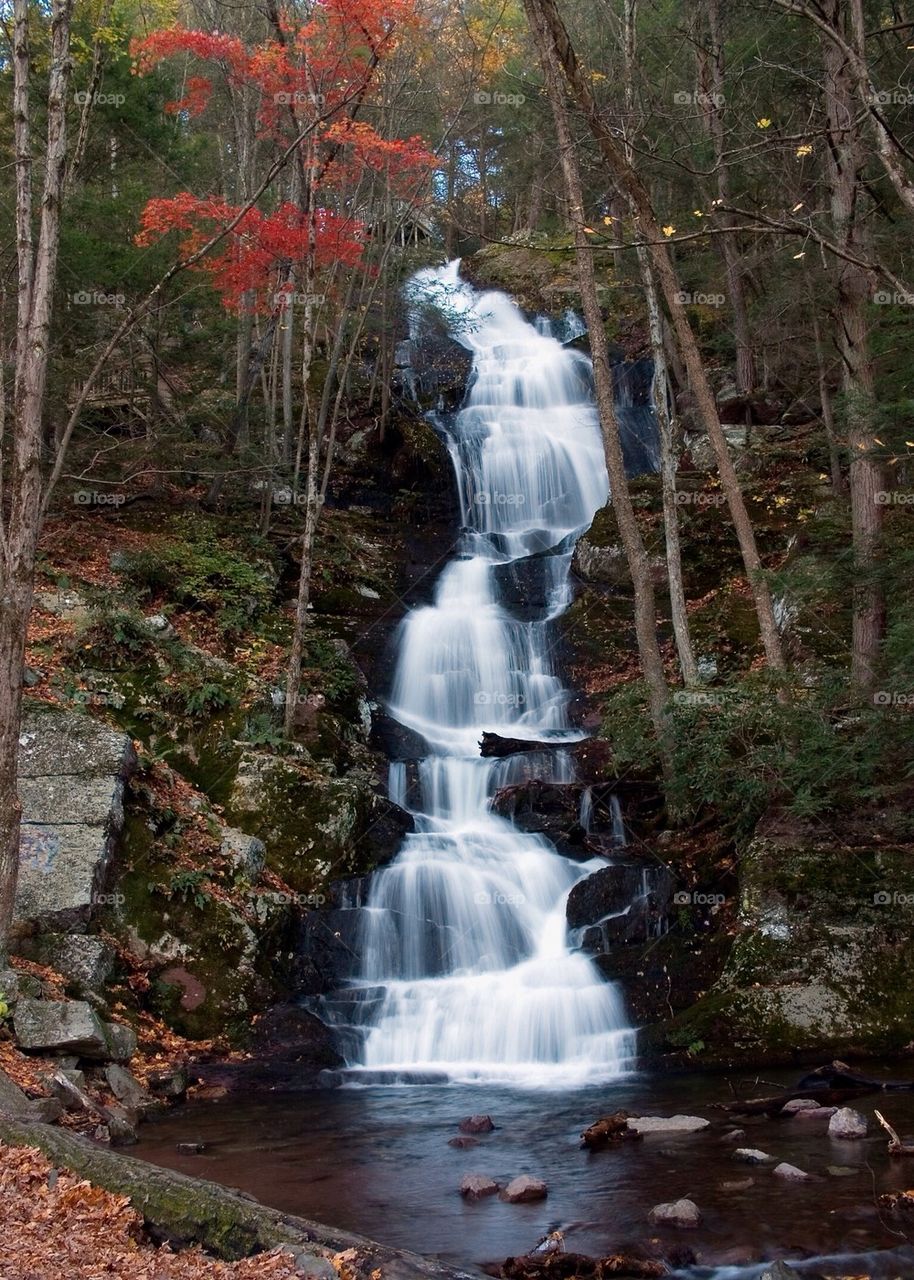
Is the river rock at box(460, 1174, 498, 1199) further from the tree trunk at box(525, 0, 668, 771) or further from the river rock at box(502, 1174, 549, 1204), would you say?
the tree trunk at box(525, 0, 668, 771)

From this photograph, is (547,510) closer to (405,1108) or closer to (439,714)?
(439,714)

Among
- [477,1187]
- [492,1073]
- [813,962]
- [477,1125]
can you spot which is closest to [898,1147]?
[477,1187]

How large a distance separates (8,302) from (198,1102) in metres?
10.3

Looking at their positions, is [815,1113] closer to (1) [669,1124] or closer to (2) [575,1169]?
(1) [669,1124]

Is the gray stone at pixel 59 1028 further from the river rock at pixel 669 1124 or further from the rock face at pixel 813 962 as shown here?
the rock face at pixel 813 962

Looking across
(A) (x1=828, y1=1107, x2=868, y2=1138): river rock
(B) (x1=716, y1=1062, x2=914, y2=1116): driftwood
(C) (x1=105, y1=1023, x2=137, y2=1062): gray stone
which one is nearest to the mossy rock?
(C) (x1=105, y1=1023, x2=137, y2=1062): gray stone

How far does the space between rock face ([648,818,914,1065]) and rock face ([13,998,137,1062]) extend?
4.74 m

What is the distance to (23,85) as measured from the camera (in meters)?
6.86

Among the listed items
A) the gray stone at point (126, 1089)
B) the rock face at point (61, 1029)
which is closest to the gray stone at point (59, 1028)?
the rock face at point (61, 1029)

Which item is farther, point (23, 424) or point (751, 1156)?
point (23, 424)

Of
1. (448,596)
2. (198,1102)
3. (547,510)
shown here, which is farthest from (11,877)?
(547,510)

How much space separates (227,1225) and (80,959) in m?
5.49

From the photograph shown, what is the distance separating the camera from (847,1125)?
6.61 meters

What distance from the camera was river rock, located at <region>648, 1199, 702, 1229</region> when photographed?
5.38 metres
